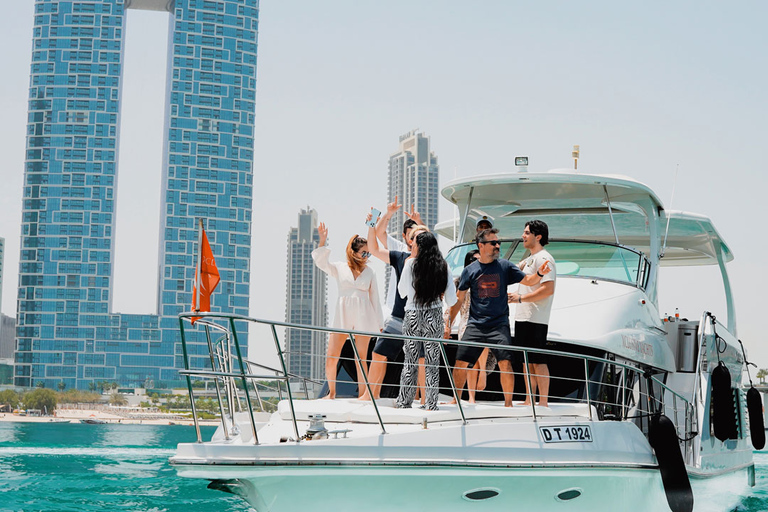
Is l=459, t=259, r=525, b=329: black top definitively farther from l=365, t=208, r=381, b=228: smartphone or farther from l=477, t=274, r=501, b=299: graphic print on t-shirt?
l=365, t=208, r=381, b=228: smartphone

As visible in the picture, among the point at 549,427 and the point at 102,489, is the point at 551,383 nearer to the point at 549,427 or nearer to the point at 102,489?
the point at 549,427

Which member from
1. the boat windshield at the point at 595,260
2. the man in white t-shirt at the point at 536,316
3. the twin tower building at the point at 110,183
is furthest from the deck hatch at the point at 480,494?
the twin tower building at the point at 110,183

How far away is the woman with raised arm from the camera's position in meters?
6.51

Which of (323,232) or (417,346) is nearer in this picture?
(417,346)

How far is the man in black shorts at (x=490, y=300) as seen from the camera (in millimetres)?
6625

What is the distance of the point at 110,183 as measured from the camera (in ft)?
477

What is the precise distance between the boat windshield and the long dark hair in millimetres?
1763

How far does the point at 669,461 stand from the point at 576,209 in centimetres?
448

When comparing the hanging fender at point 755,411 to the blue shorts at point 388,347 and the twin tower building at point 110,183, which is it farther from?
the twin tower building at point 110,183

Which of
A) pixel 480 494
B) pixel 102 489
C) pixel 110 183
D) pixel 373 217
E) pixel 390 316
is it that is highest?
pixel 110 183

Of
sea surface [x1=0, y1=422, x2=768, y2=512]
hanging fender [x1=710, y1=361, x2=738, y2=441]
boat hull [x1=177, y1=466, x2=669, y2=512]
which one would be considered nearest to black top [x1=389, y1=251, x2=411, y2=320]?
boat hull [x1=177, y1=466, x2=669, y2=512]

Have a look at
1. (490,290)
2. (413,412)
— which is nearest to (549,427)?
(413,412)

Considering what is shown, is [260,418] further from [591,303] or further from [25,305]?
[25,305]

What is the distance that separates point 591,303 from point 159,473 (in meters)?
16.5
